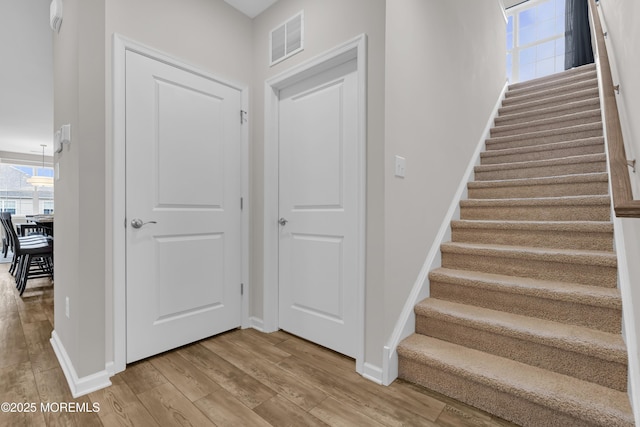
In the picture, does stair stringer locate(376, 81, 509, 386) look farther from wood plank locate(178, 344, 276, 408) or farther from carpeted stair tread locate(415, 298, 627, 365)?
wood plank locate(178, 344, 276, 408)

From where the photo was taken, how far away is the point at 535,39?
20.2 feet

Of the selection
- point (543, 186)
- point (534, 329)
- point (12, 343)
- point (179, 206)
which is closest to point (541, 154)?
point (543, 186)

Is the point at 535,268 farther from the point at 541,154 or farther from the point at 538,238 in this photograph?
the point at 541,154

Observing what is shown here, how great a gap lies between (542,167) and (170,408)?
3326 mm

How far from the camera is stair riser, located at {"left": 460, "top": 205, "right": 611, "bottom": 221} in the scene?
2141mm

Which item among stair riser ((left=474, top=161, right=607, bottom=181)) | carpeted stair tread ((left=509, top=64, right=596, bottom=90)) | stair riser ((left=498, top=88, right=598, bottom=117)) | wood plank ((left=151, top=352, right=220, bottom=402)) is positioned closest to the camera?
wood plank ((left=151, top=352, right=220, bottom=402))

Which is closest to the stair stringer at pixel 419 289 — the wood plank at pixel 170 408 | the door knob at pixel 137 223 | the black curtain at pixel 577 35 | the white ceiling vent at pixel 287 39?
the wood plank at pixel 170 408

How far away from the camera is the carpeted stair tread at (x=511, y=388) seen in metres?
1.27

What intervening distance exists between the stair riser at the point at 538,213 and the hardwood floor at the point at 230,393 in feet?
5.15

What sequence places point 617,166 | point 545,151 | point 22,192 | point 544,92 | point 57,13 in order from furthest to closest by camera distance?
point 22,192
point 544,92
point 545,151
point 57,13
point 617,166

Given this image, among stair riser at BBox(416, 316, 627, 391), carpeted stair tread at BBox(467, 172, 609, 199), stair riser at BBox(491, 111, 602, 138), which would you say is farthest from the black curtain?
stair riser at BBox(416, 316, 627, 391)

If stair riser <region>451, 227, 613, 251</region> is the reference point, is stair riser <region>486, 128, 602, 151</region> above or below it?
above

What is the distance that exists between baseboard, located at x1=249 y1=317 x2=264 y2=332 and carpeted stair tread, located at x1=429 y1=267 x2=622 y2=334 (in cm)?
136

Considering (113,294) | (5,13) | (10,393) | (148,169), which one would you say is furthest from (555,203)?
(5,13)
